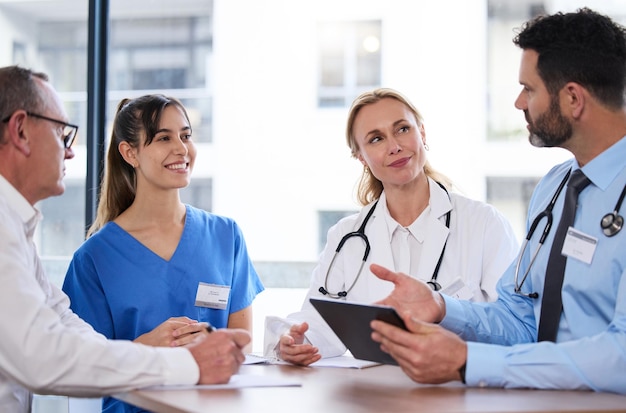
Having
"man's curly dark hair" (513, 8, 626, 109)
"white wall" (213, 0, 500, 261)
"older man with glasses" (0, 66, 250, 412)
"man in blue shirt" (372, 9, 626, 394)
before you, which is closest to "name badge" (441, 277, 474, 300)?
"man in blue shirt" (372, 9, 626, 394)

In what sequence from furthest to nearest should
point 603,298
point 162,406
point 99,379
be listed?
point 603,298
point 99,379
point 162,406

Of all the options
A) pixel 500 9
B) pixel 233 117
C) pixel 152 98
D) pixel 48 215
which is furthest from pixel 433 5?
pixel 48 215

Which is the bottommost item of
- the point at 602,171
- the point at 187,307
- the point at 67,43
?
the point at 187,307

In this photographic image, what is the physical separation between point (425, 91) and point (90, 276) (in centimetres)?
178

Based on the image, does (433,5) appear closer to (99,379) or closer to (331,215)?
(331,215)

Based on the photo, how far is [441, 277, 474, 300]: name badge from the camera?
94.7 inches

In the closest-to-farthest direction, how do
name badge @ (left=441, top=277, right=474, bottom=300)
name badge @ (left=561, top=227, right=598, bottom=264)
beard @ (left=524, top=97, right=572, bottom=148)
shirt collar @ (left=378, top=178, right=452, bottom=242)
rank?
name badge @ (left=561, top=227, right=598, bottom=264) < beard @ (left=524, top=97, right=572, bottom=148) < name badge @ (left=441, top=277, right=474, bottom=300) < shirt collar @ (left=378, top=178, right=452, bottom=242)

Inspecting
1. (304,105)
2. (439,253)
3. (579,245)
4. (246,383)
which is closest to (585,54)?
(579,245)

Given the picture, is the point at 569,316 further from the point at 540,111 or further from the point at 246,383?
the point at 246,383

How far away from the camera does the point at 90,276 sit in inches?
103

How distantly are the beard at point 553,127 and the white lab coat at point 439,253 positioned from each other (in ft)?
2.07

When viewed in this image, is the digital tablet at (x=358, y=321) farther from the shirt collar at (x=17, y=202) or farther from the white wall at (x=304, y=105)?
the white wall at (x=304, y=105)

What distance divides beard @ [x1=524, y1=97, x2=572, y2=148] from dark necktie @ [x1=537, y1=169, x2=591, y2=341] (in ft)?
0.31

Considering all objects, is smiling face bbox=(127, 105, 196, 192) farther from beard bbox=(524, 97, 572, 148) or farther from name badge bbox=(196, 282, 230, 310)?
beard bbox=(524, 97, 572, 148)
